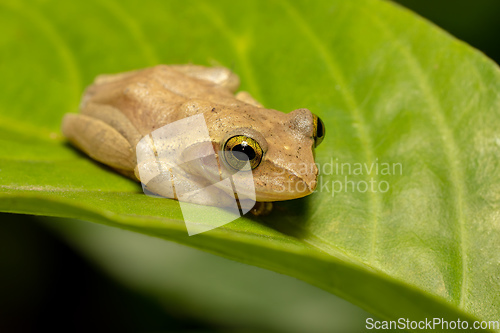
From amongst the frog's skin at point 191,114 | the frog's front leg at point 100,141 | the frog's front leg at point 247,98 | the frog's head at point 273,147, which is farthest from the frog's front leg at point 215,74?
the frog's front leg at point 100,141

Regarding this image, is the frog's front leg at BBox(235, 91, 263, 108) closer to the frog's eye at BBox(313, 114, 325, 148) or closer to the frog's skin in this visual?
the frog's skin

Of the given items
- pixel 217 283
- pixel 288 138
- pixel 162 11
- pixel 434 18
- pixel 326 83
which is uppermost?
pixel 434 18

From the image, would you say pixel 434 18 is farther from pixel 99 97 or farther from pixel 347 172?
pixel 99 97

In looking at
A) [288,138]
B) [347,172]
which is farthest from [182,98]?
[347,172]

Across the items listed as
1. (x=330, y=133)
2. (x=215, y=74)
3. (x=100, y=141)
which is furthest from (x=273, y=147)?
(x=100, y=141)

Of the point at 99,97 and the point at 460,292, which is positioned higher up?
the point at 99,97

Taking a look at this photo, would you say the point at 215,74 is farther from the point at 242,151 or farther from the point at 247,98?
the point at 242,151

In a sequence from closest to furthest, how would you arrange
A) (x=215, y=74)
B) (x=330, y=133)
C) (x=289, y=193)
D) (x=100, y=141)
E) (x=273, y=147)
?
(x=289, y=193)
(x=273, y=147)
(x=330, y=133)
(x=100, y=141)
(x=215, y=74)
